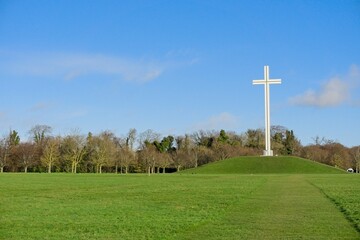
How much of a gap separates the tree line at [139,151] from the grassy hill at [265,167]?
2340 cm

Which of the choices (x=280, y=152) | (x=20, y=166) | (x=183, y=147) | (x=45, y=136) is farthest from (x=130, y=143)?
(x=280, y=152)

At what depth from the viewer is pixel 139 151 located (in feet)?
433

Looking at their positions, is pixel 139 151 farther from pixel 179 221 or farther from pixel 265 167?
pixel 179 221

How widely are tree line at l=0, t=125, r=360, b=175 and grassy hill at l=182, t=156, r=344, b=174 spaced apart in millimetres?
23398

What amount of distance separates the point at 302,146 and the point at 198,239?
5766 inches

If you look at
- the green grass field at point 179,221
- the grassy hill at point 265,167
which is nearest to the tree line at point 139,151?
the grassy hill at point 265,167

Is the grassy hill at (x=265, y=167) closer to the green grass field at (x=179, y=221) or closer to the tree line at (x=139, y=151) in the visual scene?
the tree line at (x=139, y=151)

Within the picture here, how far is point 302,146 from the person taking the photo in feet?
502

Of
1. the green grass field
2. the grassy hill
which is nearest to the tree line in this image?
the grassy hill

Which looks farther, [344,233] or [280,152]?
[280,152]

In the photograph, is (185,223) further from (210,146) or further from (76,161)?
(210,146)

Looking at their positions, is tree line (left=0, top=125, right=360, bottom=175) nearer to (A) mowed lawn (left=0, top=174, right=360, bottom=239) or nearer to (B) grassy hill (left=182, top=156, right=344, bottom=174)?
(B) grassy hill (left=182, top=156, right=344, bottom=174)

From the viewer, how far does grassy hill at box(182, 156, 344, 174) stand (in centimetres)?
9212

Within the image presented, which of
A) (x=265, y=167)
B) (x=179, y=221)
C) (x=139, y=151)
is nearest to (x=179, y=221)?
(x=179, y=221)
